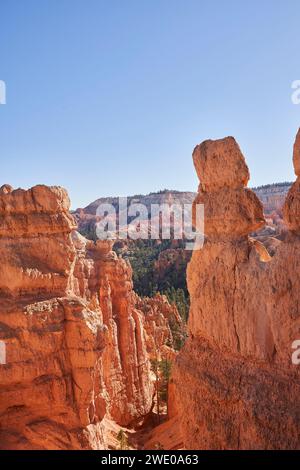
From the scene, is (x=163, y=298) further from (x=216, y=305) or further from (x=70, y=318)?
(x=216, y=305)

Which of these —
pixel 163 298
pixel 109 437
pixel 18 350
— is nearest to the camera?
pixel 18 350

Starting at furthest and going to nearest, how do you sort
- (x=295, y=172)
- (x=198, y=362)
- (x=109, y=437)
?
(x=109, y=437), (x=198, y=362), (x=295, y=172)

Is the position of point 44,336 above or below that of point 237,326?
below

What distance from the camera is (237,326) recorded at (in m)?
8.43

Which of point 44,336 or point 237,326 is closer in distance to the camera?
point 237,326

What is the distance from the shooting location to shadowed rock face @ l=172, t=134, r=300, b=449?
7.30 m

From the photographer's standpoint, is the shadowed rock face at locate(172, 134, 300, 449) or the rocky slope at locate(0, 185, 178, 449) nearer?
the shadowed rock face at locate(172, 134, 300, 449)

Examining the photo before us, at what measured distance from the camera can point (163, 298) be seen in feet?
141

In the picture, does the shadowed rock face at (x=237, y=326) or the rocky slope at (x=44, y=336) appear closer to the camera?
the shadowed rock face at (x=237, y=326)

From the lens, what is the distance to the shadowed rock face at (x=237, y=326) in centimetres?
730

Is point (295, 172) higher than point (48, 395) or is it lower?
higher

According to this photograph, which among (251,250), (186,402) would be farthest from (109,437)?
(251,250)

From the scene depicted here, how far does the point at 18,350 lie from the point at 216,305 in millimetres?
6631
